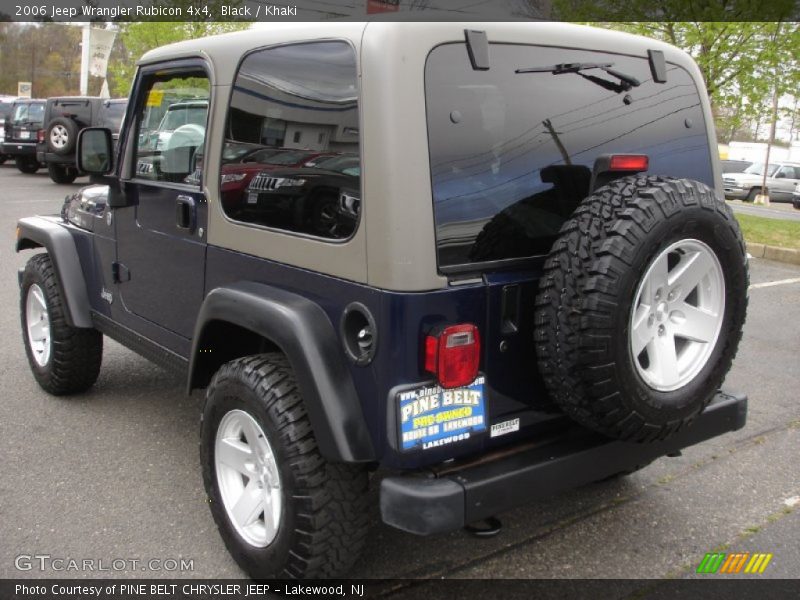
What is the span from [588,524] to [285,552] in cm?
140

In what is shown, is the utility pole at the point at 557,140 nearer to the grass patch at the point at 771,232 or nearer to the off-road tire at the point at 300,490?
the off-road tire at the point at 300,490

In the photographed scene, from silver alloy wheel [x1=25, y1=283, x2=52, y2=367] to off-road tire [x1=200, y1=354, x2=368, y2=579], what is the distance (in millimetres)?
2368

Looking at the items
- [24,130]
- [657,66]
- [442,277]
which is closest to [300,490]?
[442,277]

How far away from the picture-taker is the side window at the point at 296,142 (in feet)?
7.98

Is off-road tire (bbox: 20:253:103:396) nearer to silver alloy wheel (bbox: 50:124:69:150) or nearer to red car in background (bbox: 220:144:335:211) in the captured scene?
red car in background (bbox: 220:144:335:211)

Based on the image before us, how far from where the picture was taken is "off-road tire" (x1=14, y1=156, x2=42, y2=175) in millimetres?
20031

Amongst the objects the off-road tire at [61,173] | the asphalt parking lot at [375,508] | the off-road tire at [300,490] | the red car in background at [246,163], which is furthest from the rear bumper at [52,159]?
the off-road tire at [300,490]

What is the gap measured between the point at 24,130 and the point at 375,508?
19860 millimetres

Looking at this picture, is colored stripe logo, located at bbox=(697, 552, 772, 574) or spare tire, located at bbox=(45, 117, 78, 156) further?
spare tire, located at bbox=(45, 117, 78, 156)

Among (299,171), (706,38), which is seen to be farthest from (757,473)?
(706,38)

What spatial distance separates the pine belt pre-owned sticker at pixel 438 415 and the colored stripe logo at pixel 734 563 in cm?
125

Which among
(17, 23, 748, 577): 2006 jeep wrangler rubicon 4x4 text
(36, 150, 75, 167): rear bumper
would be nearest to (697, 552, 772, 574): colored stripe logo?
(17, 23, 748, 577): 2006 jeep wrangler rubicon 4x4 text

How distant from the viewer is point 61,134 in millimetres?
16484

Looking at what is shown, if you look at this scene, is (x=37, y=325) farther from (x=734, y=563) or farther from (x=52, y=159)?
(x=52, y=159)
